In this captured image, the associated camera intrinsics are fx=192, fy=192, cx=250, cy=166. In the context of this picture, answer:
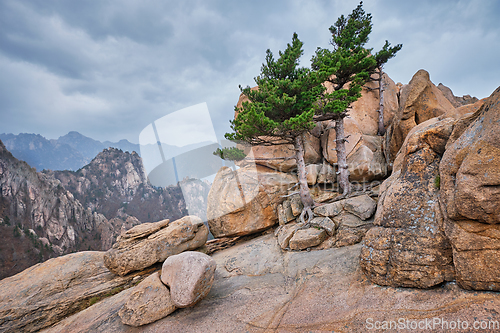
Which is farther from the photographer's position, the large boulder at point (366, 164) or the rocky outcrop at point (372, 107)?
the rocky outcrop at point (372, 107)

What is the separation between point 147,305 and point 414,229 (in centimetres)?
850

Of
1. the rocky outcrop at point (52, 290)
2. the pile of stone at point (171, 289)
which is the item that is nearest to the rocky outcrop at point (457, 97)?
the pile of stone at point (171, 289)

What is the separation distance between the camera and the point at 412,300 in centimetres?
450

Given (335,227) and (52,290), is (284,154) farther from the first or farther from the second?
(52,290)

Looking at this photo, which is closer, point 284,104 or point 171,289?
point 171,289

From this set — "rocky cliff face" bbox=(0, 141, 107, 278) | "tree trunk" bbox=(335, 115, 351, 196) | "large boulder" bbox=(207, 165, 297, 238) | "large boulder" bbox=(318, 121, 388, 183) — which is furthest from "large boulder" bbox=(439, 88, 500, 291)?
"rocky cliff face" bbox=(0, 141, 107, 278)

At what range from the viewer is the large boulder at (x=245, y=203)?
1302 cm

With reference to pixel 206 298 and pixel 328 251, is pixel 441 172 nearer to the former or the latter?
pixel 328 251

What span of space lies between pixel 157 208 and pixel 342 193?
106042mm

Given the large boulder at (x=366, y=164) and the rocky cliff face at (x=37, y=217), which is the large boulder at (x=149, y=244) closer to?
the large boulder at (x=366, y=164)

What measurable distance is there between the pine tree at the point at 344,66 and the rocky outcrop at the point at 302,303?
6.10m

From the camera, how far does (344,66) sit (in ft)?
39.8

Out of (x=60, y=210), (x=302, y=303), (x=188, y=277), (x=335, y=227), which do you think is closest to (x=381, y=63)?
(x=335, y=227)

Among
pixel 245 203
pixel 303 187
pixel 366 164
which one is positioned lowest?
pixel 245 203
